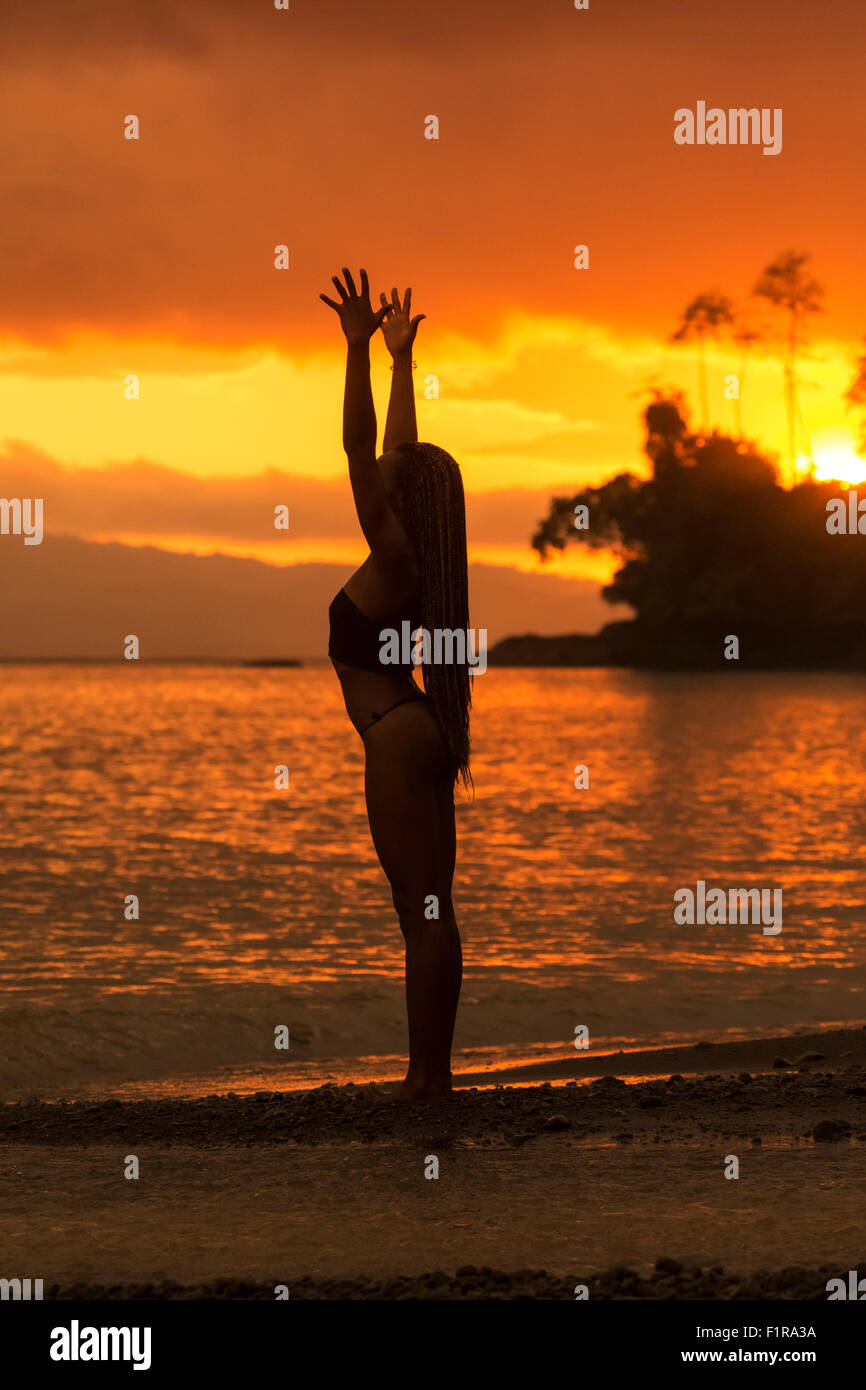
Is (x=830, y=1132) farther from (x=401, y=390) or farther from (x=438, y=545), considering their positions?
(x=401, y=390)

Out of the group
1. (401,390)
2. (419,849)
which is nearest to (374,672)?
(419,849)

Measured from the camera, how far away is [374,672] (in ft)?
15.5

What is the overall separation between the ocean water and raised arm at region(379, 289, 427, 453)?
3029 mm

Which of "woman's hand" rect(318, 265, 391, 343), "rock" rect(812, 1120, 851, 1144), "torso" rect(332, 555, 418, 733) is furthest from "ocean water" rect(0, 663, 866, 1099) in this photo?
"woman's hand" rect(318, 265, 391, 343)

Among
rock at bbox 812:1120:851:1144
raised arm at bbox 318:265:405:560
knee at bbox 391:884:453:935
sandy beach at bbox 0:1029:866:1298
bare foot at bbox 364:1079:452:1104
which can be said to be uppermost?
raised arm at bbox 318:265:405:560

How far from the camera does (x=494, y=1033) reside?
8094mm

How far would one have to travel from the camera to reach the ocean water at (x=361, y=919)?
7922mm

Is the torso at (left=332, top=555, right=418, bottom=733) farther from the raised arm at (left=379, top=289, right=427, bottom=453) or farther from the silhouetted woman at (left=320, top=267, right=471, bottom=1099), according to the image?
the raised arm at (left=379, top=289, right=427, bottom=453)

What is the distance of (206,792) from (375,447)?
20547 millimetres

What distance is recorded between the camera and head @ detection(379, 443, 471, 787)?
4.68 meters

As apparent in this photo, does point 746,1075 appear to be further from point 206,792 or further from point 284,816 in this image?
point 206,792

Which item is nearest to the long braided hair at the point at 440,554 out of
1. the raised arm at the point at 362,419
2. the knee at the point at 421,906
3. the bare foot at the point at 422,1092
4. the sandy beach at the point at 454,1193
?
the raised arm at the point at 362,419

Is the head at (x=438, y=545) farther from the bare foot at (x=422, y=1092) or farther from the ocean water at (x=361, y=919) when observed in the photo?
the ocean water at (x=361, y=919)
